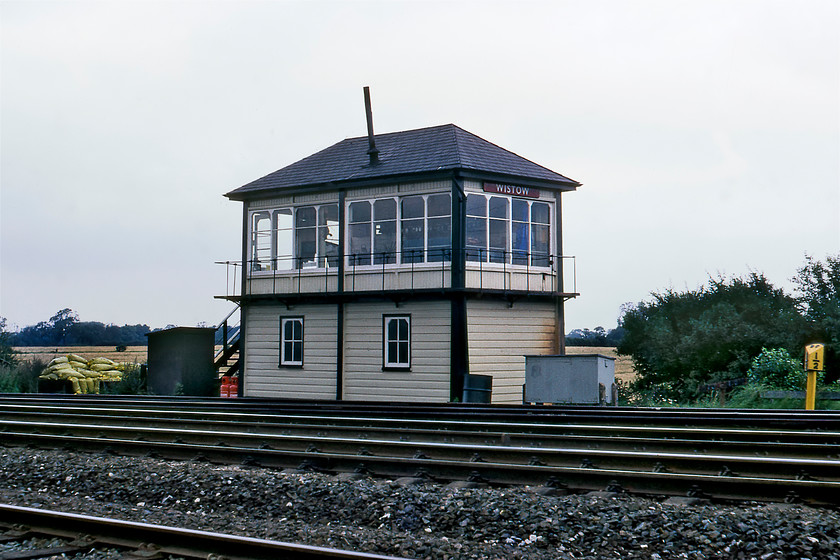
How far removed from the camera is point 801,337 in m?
21.4

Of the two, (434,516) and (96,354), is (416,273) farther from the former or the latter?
(96,354)

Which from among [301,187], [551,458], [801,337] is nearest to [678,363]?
[801,337]

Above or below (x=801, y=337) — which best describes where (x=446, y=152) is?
above

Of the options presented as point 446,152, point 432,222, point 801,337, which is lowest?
point 801,337

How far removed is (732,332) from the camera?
902 inches

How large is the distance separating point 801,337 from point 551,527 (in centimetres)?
1697

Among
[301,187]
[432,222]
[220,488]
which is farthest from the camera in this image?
[301,187]

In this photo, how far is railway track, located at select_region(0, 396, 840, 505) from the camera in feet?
24.6

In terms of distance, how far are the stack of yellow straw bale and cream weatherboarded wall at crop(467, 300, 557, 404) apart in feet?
41.5

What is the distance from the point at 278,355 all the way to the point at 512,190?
324 inches

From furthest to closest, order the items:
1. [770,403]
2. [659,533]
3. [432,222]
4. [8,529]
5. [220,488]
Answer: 1. [432,222]
2. [770,403]
3. [220,488]
4. [8,529]
5. [659,533]

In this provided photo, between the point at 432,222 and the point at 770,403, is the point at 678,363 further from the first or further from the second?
the point at 432,222

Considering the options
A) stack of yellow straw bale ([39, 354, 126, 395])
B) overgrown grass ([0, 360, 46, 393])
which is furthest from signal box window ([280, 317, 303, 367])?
overgrown grass ([0, 360, 46, 393])

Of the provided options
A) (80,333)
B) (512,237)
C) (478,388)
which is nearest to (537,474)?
(478,388)
